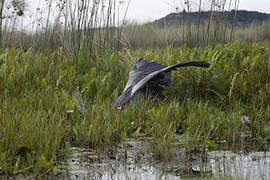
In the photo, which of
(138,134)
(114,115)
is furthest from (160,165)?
(114,115)

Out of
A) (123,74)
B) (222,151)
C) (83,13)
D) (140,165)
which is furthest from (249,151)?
(83,13)

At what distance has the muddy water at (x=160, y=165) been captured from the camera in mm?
1725

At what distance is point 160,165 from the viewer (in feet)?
6.18

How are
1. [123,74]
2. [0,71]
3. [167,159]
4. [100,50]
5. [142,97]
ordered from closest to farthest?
[167,159]
[142,97]
[0,71]
[123,74]
[100,50]

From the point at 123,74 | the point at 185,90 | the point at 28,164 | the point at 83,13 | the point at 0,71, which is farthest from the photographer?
the point at 83,13

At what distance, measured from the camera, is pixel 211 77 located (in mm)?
3631

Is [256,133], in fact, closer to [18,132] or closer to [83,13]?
[18,132]

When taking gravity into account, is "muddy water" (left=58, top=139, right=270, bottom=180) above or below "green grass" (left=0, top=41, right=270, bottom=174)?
below

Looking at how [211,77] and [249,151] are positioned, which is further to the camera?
[211,77]

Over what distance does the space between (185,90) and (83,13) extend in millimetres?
2072

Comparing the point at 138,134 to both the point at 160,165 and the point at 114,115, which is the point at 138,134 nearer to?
the point at 114,115

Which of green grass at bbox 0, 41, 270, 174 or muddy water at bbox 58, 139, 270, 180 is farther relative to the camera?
green grass at bbox 0, 41, 270, 174

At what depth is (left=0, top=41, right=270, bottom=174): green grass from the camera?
2.02 metres

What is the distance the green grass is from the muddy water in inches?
3.2
